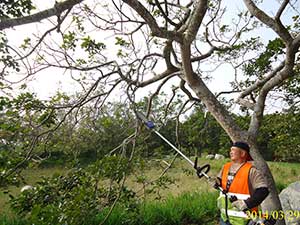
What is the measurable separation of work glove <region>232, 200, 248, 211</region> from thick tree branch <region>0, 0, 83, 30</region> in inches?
79.0

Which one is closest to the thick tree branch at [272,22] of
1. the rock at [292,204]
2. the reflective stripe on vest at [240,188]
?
the reflective stripe on vest at [240,188]

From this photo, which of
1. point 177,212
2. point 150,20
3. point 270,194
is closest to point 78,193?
point 150,20

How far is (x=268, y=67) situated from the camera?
517 cm

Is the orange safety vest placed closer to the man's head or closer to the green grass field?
the man's head

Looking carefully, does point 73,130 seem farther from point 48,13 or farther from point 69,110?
point 48,13

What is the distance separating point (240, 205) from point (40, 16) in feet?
6.74

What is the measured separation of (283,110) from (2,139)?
15.1 ft

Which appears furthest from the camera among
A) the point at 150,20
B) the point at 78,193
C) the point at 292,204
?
the point at 292,204

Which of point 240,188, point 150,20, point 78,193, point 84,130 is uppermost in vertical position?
point 150,20

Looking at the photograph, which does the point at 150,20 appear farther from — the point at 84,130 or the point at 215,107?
the point at 84,130

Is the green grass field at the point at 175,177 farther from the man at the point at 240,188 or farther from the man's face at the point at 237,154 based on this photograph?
the man's face at the point at 237,154

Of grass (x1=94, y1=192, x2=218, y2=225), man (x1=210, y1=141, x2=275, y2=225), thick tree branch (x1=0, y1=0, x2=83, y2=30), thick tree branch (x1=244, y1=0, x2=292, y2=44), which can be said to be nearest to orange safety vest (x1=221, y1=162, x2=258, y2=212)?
man (x1=210, y1=141, x2=275, y2=225)

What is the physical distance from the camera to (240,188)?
8.05 feet

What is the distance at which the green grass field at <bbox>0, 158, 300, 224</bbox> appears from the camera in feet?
12.9
